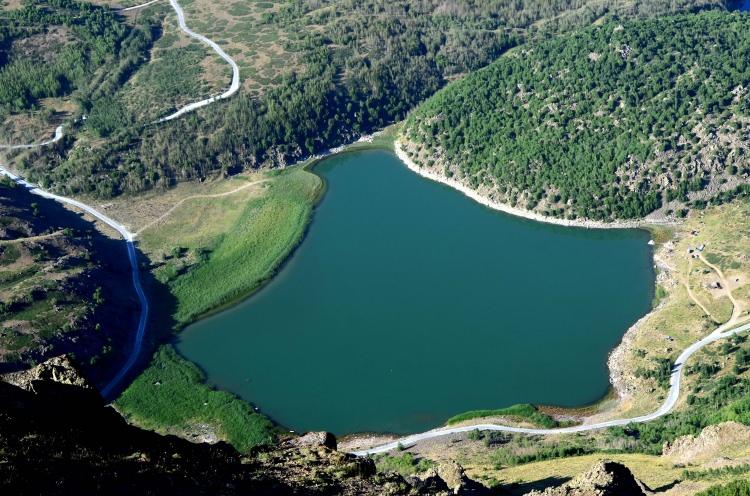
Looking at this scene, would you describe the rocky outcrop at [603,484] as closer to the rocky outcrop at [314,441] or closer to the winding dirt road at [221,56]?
the rocky outcrop at [314,441]

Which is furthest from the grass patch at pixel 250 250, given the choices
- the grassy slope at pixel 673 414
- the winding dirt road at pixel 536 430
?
the grassy slope at pixel 673 414

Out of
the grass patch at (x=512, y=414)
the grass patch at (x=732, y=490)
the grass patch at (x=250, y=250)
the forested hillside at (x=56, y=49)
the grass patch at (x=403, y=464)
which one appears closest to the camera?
the grass patch at (x=732, y=490)

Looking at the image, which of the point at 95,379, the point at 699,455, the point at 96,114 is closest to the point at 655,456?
the point at 699,455

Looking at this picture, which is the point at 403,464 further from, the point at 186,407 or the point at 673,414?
the point at 186,407

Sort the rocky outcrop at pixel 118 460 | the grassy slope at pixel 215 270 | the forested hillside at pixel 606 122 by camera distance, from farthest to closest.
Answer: the forested hillside at pixel 606 122
the grassy slope at pixel 215 270
the rocky outcrop at pixel 118 460

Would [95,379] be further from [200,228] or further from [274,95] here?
[274,95]

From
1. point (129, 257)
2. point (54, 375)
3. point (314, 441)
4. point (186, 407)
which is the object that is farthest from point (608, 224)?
point (54, 375)
